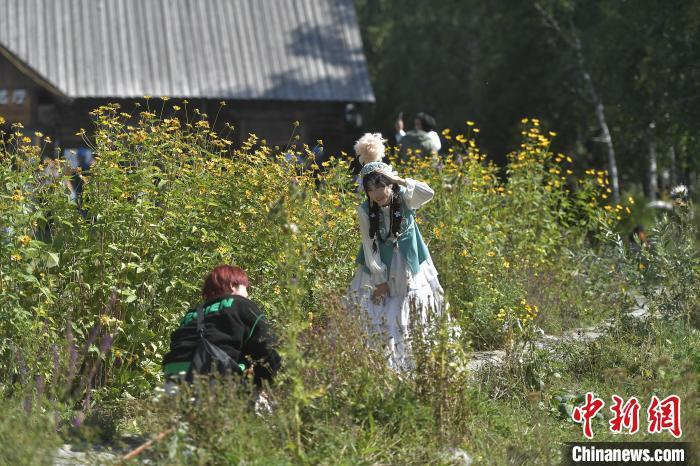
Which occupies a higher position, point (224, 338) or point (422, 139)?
point (422, 139)

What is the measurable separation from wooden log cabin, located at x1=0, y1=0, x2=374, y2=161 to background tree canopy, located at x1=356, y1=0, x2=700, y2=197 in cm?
502

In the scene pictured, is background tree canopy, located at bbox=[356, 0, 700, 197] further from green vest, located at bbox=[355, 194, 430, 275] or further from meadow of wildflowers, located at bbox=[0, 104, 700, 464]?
green vest, located at bbox=[355, 194, 430, 275]

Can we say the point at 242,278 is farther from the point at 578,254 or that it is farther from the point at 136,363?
the point at 578,254

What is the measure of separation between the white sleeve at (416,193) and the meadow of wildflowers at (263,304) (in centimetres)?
15

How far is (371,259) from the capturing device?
257 inches

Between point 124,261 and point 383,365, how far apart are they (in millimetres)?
1824

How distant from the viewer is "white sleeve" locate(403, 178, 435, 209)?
6.46 m

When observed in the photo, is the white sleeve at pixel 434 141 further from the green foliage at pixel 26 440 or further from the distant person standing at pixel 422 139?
the green foliage at pixel 26 440

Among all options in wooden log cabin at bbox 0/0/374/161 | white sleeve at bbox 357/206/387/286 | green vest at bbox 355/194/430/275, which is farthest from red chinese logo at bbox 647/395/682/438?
wooden log cabin at bbox 0/0/374/161

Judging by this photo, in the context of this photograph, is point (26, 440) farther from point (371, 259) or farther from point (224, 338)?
point (371, 259)

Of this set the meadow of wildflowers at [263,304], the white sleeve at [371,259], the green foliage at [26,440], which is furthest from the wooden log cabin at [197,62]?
the green foliage at [26,440]

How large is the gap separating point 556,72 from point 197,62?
8974mm

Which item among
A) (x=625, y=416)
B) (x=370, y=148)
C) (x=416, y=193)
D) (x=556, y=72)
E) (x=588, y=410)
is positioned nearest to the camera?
(x=625, y=416)

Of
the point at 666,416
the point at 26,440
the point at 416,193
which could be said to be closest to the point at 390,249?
the point at 416,193
